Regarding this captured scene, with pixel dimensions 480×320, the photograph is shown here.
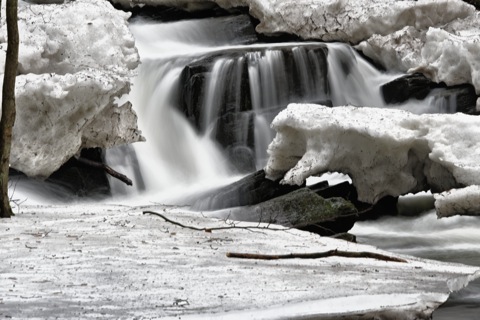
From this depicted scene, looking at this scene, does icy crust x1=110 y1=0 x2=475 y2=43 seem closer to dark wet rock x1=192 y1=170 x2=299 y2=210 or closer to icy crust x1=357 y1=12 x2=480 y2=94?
icy crust x1=357 y1=12 x2=480 y2=94

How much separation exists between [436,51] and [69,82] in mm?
6926

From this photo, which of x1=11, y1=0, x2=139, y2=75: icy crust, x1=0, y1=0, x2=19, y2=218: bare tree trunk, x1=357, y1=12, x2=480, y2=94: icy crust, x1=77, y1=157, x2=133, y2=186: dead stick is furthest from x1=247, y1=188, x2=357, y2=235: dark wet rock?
x1=357, y1=12, x2=480, y2=94: icy crust

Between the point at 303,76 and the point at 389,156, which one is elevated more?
the point at 389,156

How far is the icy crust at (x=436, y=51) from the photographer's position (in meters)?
12.9

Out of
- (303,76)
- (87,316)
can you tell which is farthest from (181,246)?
(303,76)

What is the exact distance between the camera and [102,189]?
1154 cm

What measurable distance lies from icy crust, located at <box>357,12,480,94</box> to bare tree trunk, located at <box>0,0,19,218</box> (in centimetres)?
810

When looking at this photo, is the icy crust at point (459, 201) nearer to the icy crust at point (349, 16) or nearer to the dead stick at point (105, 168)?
the dead stick at point (105, 168)

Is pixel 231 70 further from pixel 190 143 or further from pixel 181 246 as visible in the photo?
pixel 181 246

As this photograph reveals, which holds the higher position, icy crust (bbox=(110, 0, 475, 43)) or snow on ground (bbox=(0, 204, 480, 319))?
snow on ground (bbox=(0, 204, 480, 319))

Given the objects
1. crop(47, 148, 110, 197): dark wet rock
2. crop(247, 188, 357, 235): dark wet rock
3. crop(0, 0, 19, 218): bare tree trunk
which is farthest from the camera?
crop(47, 148, 110, 197): dark wet rock

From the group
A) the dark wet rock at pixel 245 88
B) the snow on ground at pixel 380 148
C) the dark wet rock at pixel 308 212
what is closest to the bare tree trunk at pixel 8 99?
the dark wet rock at pixel 308 212

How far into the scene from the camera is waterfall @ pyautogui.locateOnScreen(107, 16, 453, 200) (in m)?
12.5

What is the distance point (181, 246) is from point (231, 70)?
27.1ft
